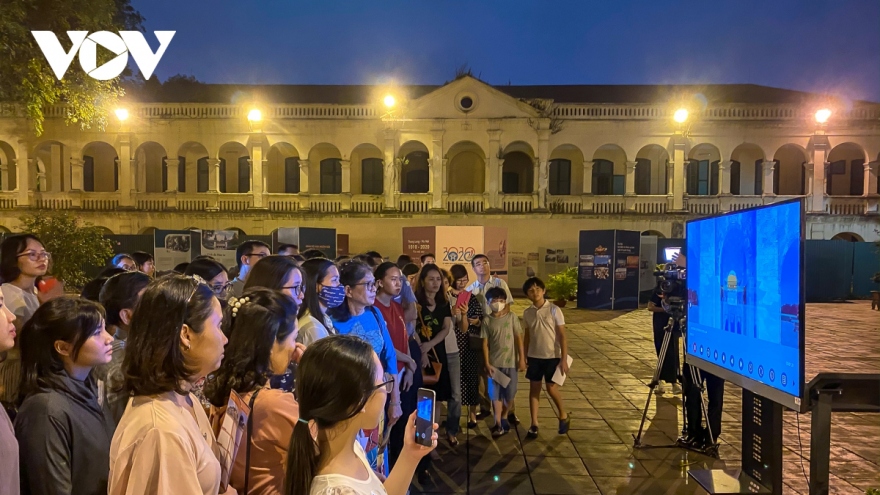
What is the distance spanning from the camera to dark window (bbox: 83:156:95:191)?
26.7 meters

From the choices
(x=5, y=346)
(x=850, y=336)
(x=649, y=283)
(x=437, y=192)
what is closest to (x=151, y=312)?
(x=5, y=346)

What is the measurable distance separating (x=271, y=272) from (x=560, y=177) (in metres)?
25.0

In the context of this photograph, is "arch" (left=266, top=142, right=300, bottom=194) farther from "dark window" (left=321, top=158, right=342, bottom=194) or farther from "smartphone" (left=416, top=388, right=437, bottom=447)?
"smartphone" (left=416, top=388, right=437, bottom=447)

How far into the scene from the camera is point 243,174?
89.0 feet

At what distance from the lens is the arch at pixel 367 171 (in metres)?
27.1

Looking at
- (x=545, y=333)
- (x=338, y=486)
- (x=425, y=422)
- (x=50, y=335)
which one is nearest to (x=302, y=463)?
(x=338, y=486)

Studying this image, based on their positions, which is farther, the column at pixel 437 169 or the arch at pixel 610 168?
the arch at pixel 610 168

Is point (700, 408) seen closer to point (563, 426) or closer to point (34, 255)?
point (563, 426)

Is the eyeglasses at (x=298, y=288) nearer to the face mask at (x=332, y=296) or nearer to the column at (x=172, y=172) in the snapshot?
the face mask at (x=332, y=296)

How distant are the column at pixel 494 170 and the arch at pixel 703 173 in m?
10.1

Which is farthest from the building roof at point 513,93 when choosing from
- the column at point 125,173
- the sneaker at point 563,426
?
the sneaker at point 563,426

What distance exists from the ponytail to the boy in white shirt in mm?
4654

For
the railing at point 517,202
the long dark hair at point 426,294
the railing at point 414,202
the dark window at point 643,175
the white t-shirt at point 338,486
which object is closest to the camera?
the white t-shirt at point 338,486

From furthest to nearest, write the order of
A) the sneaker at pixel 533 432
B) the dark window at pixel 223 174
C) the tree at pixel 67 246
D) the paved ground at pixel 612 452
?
the dark window at pixel 223 174, the tree at pixel 67 246, the sneaker at pixel 533 432, the paved ground at pixel 612 452
